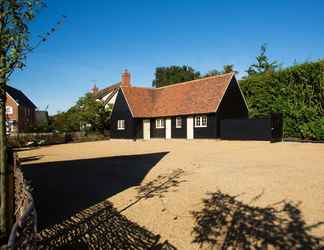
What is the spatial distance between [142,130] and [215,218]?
96.0 ft

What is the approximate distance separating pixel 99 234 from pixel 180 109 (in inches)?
1041

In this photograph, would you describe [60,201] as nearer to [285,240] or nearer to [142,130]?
[285,240]

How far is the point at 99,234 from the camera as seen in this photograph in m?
5.20

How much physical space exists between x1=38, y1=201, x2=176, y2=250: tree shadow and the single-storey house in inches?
893

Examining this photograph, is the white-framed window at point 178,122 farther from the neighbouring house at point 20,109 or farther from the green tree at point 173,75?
the green tree at point 173,75

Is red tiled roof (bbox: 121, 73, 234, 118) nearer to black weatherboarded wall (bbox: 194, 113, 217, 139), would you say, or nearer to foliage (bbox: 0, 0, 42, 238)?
black weatherboarded wall (bbox: 194, 113, 217, 139)

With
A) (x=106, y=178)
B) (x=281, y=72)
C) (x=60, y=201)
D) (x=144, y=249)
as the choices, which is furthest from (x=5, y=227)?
(x=281, y=72)

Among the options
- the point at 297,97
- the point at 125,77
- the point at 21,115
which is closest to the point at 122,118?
the point at 125,77

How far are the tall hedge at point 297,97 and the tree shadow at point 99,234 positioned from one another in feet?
71.1

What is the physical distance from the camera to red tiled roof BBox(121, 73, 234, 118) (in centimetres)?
2902

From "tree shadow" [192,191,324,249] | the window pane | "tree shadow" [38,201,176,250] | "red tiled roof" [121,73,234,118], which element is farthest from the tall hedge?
"tree shadow" [38,201,176,250]

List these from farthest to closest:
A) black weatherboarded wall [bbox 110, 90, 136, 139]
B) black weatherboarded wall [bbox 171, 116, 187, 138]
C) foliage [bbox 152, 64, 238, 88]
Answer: foliage [bbox 152, 64, 238, 88]
black weatherboarded wall [bbox 110, 90, 136, 139]
black weatherboarded wall [bbox 171, 116, 187, 138]

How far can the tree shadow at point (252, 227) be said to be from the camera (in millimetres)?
4645

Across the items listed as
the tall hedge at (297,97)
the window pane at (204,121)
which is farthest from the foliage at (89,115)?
the tall hedge at (297,97)
